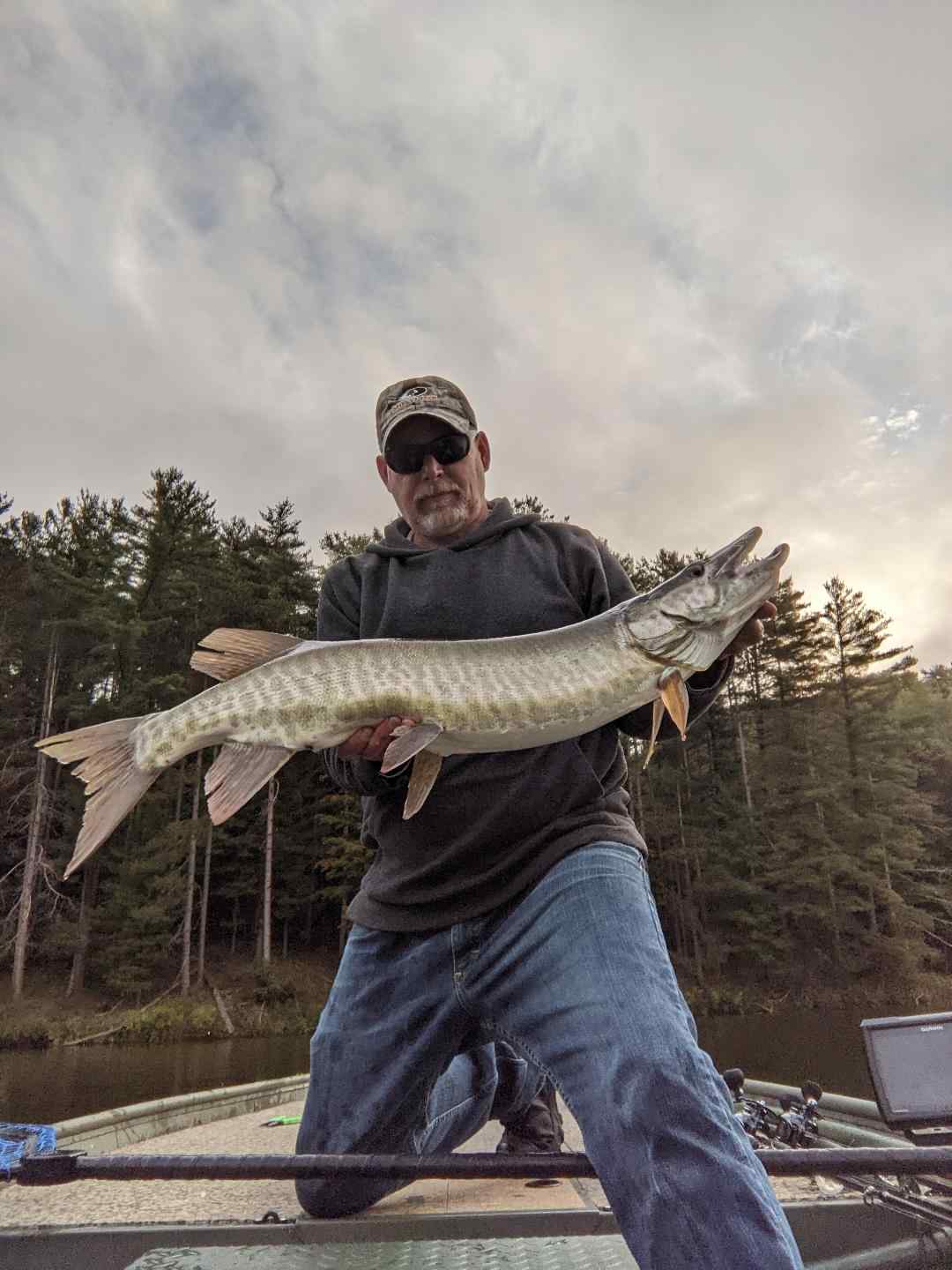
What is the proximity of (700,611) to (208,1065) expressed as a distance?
42.8 feet

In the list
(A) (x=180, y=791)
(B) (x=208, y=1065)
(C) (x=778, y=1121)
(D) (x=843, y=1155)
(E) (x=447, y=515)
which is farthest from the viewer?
(A) (x=180, y=791)

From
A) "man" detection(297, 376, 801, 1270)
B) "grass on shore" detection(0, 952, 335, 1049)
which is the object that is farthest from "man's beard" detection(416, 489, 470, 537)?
"grass on shore" detection(0, 952, 335, 1049)

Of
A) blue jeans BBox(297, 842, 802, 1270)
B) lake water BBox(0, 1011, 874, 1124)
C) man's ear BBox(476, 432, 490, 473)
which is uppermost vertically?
man's ear BBox(476, 432, 490, 473)

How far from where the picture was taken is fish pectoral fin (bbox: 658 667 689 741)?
88.4 inches

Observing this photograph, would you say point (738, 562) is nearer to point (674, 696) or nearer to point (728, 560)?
point (728, 560)

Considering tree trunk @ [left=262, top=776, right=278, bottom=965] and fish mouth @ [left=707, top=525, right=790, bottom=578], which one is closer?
fish mouth @ [left=707, top=525, right=790, bottom=578]

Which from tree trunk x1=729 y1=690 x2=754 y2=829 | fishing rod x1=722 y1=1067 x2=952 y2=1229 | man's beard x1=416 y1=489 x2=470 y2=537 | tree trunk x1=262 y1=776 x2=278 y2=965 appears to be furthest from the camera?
tree trunk x1=729 y1=690 x2=754 y2=829

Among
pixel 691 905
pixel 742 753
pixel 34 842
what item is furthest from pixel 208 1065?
pixel 742 753

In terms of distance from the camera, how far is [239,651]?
2.37 meters

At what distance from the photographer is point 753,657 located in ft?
89.8

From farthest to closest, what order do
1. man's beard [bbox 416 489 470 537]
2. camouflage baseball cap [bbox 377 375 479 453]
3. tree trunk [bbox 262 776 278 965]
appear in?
tree trunk [bbox 262 776 278 965] < man's beard [bbox 416 489 470 537] < camouflage baseball cap [bbox 377 375 479 453]

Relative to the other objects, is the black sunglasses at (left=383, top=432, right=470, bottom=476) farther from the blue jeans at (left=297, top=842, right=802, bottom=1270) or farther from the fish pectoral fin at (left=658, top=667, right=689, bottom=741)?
the blue jeans at (left=297, top=842, right=802, bottom=1270)

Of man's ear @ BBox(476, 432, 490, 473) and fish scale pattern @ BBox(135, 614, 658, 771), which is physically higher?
man's ear @ BBox(476, 432, 490, 473)

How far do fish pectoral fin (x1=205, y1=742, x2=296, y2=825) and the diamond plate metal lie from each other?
1.05m
